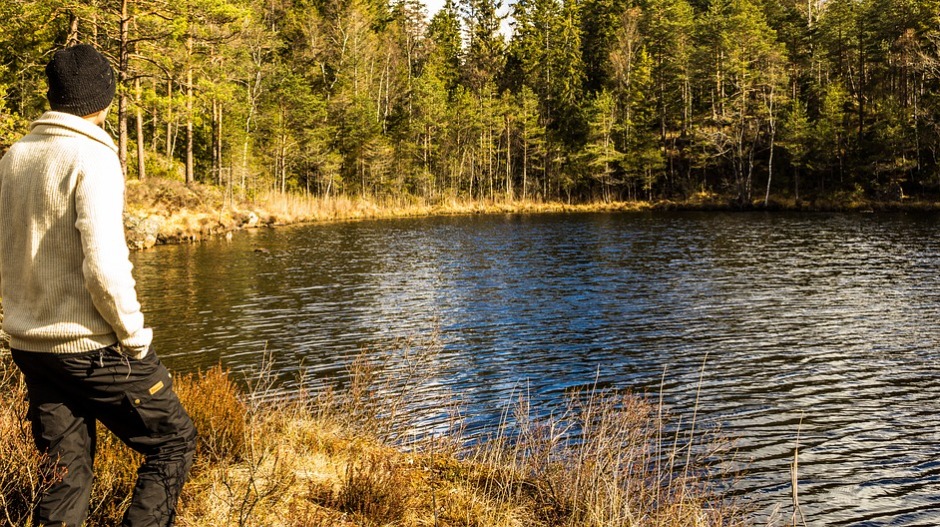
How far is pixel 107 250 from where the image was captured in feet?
8.96

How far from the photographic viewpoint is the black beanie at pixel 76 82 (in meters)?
2.87

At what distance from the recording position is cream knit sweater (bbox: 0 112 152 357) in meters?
2.71

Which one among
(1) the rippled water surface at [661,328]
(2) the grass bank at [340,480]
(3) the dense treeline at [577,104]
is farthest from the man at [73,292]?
(3) the dense treeline at [577,104]

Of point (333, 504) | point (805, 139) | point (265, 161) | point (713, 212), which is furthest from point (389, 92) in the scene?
point (333, 504)

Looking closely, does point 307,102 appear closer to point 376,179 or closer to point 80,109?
point 376,179

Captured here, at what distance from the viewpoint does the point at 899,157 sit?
161 feet

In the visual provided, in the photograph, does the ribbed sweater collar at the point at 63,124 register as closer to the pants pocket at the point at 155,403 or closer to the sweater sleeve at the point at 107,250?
the sweater sleeve at the point at 107,250

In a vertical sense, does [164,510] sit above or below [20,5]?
below

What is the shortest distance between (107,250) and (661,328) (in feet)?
45.1

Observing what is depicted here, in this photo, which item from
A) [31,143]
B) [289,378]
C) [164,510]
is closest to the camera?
[31,143]

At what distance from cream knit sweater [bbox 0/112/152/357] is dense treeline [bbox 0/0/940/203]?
36.6 m

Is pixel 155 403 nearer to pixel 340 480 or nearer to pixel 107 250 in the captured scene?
pixel 107 250

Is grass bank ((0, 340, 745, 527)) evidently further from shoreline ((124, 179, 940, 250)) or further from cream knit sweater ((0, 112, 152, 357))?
shoreline ((124, 179, 940, 250))

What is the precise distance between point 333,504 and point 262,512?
54cm
